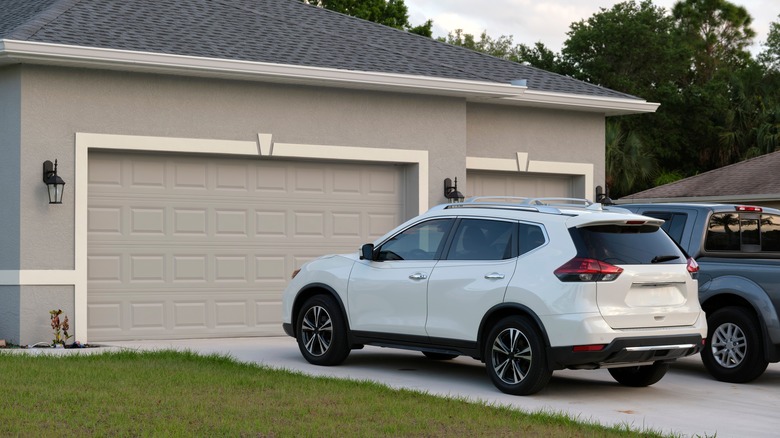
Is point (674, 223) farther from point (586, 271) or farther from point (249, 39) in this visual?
point (249, 39)

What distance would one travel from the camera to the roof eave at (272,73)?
Result: 1331 cm

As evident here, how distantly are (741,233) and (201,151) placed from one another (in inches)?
278

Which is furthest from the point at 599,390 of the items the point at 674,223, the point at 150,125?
the point at 150,125

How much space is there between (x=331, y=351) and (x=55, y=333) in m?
4.09

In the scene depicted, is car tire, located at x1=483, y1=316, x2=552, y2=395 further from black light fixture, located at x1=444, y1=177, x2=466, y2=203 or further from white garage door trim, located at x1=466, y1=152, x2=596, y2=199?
white garage door trim, located at x1=466, y1=152, x2=596, y2=199

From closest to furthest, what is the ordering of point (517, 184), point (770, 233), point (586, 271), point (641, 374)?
point (586, 271)
point (641, 374)
point (770, 233)
point (517, 184)

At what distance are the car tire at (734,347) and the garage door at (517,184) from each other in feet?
22.2

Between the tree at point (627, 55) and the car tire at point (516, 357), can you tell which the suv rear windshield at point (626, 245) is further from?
the tree at point (627, 55)

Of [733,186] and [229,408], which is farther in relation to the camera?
[733,186]

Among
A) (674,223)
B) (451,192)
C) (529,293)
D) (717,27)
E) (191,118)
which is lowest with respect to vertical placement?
(529,293)

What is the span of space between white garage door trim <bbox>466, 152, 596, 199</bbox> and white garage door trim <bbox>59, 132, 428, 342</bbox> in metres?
1.74

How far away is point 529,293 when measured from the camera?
380 inches

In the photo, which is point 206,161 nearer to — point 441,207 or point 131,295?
point 131,295

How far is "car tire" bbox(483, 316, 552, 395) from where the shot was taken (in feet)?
31.4
